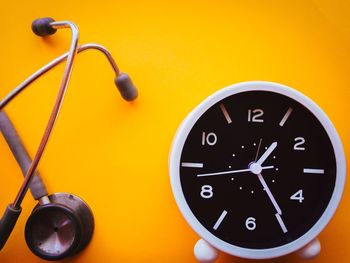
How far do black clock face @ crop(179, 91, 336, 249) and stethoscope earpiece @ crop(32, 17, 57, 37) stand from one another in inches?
13.3

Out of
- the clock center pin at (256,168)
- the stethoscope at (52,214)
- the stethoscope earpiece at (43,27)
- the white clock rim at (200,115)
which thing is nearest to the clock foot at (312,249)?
the white clock rim at (200,115)

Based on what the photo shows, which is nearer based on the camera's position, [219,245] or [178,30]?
[219,245]

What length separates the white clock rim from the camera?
0.57 meters

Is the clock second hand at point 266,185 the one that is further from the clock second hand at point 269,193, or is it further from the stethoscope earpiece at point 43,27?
the stethoscope earpiece at point 43,27

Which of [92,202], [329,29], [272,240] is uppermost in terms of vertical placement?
[329,29]

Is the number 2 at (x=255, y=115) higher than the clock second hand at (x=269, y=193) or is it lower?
higher

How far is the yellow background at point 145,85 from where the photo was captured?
701 millimetres

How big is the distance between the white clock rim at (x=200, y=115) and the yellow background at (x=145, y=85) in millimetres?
137

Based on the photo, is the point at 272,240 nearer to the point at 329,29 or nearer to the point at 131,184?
the point at 131,184

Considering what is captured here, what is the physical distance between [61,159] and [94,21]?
0.28m

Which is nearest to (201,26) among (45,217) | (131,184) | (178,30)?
(178,30)

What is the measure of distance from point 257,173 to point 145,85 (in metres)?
0.28

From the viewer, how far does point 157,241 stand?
0.71 meters

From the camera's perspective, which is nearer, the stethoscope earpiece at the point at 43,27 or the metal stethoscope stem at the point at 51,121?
the metal stethoscope stem at the point at 51,121
